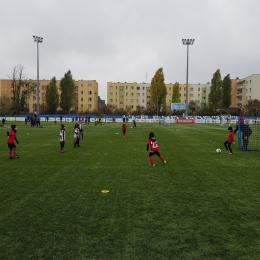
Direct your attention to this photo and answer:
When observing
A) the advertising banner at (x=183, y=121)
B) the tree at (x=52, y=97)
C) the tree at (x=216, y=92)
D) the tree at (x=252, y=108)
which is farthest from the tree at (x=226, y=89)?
the tree at (x=52, y=97)

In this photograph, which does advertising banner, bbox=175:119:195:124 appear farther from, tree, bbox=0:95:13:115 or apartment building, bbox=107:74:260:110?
tree, bbox=0:95:13:115

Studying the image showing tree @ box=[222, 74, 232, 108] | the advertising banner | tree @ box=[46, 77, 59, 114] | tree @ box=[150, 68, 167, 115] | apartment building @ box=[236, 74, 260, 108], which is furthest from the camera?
apartment building @ box=[236, 74, 260, 108]

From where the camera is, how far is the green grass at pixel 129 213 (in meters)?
4.17

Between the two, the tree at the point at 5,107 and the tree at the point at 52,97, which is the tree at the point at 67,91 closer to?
the tree at the point at 52,97

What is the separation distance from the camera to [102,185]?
8.02 m

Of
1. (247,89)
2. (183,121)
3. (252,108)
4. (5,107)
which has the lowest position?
(183,121)

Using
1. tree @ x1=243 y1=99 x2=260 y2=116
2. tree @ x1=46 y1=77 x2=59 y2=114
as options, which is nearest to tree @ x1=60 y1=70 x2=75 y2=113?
tree @ x1=46 y1=77 x2=59 y2=114

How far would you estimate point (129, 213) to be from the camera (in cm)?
569

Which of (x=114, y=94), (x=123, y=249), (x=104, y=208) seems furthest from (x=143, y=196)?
(x=114, y=94)

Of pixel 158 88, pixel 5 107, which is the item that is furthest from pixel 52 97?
pixel 158 88

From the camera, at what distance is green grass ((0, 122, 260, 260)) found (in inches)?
164

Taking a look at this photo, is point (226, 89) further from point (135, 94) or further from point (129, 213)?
point (129, 213)

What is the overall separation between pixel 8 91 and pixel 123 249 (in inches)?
4151

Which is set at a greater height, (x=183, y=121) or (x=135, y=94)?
(x=135, y=94)
